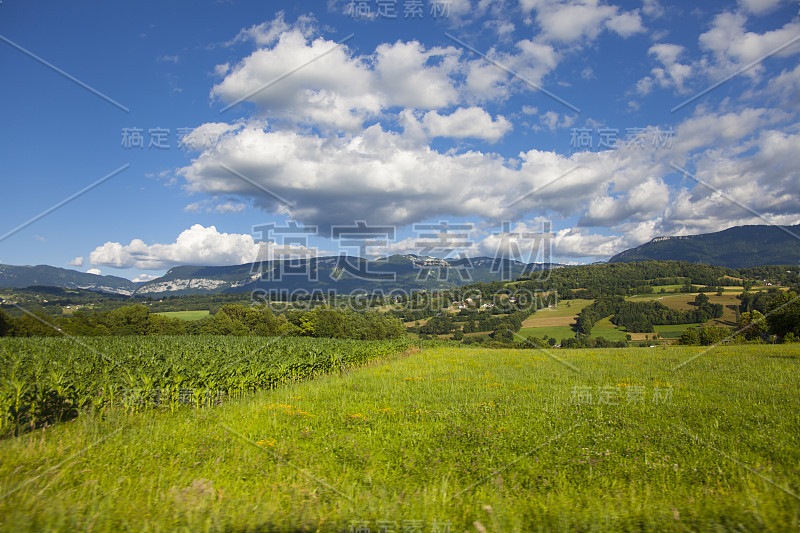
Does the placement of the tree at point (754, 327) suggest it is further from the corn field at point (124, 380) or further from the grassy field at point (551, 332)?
the corn field at point (124, 380)

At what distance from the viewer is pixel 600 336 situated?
211 ft

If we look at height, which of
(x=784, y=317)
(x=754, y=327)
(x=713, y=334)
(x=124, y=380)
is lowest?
(x=713, y=334)

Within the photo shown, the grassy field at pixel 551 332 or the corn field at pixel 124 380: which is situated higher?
the corn field at pixel 124 380

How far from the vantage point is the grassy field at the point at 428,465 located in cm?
365

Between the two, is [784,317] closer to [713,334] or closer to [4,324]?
[713,334]

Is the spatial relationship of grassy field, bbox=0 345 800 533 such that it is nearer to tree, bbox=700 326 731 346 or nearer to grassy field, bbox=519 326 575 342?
tree, bbox=700 326 731 346

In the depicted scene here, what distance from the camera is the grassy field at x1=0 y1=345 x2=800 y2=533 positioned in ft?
12.0

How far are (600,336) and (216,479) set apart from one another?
71.1 metres

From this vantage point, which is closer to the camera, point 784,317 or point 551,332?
point 784,317

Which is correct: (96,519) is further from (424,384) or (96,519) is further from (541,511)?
(424,384)

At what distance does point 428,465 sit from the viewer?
5.94 meters

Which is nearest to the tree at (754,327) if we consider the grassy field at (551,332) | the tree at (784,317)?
the tree at (784,317)

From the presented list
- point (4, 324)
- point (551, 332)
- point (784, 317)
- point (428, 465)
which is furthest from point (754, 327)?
point (4, 324)

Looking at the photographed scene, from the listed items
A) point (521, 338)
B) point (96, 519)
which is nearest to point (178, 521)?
point (96, 519)
